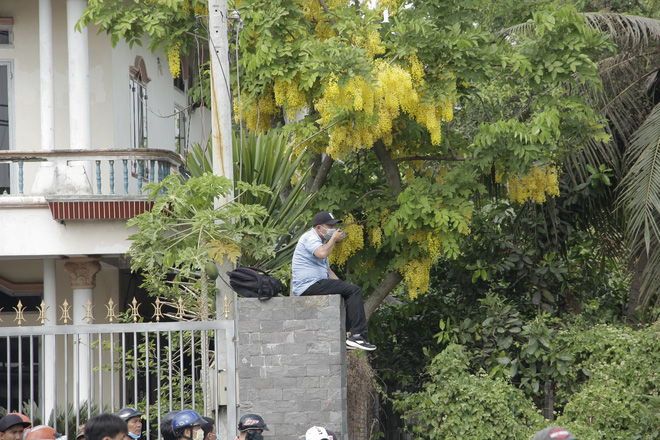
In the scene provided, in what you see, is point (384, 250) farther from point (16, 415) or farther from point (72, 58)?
point (16, 415)

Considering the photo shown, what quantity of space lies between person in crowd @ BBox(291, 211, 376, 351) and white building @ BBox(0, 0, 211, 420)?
2860mm

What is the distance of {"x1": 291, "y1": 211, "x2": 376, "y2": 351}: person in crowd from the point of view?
7.42m

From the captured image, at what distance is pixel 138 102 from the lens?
46.3 feet

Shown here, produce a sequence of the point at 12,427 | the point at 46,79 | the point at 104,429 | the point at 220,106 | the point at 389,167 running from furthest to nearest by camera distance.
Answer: the point at 46,79 → the point at 389,167 → the point at 220,106 → the point at 12,427 → the point at 104,429

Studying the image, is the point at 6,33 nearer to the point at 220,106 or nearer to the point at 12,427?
the point at 220,106

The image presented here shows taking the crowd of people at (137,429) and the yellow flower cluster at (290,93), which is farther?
the yellow flower cluster at (290,93)

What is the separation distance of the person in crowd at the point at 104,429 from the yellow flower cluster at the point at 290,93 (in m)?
6.20

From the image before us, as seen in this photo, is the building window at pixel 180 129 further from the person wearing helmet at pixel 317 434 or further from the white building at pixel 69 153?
the person wearing helmet at pixel 317 434

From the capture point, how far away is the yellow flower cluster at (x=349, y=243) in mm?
10805

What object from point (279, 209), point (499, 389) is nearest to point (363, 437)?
point (499, 389)

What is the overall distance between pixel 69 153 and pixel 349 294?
5.28 metres

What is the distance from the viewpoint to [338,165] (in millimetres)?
11930

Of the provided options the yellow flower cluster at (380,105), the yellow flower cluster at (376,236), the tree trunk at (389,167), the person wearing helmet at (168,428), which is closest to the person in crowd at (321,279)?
the person wearing helmet at (168,428)

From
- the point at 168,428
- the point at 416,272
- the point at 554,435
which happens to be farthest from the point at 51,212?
the point at 554,435
